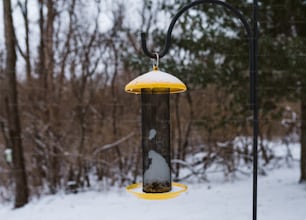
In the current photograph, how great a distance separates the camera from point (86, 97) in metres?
5.43

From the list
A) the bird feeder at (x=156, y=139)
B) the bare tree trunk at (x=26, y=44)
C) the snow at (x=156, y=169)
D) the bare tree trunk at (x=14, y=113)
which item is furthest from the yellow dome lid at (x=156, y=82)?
the bare tree trunk at (x=26, y=44)

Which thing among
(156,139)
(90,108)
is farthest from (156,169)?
(90,108)

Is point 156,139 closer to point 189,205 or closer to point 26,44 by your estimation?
point 189,205

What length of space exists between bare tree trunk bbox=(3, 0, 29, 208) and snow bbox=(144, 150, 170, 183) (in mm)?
3277

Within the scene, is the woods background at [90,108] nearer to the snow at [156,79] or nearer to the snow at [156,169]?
the snow at [156,169]

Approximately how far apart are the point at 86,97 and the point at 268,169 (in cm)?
388

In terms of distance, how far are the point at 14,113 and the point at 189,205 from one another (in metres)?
2.96

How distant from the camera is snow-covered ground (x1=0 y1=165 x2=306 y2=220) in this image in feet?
11.4

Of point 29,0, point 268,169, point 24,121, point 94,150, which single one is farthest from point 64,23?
point 268,169

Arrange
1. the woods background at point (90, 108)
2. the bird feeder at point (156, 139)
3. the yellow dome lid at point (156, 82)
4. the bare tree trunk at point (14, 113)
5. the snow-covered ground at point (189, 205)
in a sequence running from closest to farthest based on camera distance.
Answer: the yellow dome lid at point (156, 82) → the bird feeder at point (156, 139) → the snow-covered ground at point (189, 205) → the bare tree trunk at point (14, 113) → the woods background at point (90, 108)

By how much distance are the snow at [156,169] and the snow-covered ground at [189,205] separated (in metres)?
1.71

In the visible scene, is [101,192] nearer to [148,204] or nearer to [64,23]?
[148,204]

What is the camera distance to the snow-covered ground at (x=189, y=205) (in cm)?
348

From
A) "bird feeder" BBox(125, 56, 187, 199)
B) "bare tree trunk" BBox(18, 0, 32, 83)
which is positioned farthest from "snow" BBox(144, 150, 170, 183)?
"bare tree trunk" BBox(18, 0, 32, 83)
